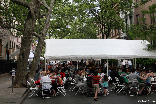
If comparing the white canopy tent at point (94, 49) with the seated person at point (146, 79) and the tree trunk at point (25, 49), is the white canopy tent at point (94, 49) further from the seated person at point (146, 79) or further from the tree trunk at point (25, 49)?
the seated person at point (146, 79)

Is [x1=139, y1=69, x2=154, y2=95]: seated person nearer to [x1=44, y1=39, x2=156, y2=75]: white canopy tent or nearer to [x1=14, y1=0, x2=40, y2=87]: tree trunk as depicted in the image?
[x1=44, y1=39, x2=156, y2=75]: white canopy tent

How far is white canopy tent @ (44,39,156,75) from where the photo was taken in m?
20.3

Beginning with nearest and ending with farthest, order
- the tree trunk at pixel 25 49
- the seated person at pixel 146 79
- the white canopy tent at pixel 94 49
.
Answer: the seated person at pixel 146 79 → the tree trunk at pixel 25 49 → the white canopy tent at pixel 94 49

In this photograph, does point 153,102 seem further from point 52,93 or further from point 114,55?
point 114,55

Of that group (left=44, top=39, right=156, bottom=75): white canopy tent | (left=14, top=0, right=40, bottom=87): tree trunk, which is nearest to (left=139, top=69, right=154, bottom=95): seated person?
(left=44, top=39, right=156, bottom=75): white canopy tent

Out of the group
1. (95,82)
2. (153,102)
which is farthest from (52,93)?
(153,102)

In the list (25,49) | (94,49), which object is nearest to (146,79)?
(25,49)

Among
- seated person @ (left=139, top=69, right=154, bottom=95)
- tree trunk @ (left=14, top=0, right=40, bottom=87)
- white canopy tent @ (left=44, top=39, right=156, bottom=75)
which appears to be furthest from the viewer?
white canopy tent @ (left=44, top=39, right=156, bottom=75)

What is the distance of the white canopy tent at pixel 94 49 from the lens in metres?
20.3

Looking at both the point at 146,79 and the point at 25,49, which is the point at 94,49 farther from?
the point at 146,79

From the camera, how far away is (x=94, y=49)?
21391 mm

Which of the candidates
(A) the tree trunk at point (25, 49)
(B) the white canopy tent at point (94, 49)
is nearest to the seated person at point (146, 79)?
(B) the white canopy tent at point (94, 49)

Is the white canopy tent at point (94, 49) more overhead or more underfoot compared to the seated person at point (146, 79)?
more overhead

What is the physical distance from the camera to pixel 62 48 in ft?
69.3
